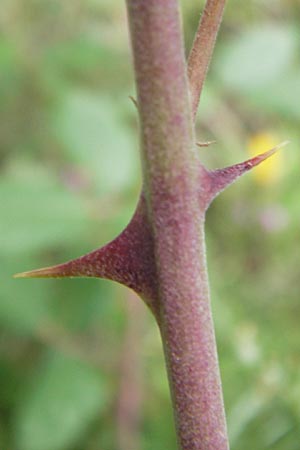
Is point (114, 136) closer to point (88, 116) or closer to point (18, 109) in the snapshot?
point (88, 116)

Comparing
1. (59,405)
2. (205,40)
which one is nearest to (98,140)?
(59,405)

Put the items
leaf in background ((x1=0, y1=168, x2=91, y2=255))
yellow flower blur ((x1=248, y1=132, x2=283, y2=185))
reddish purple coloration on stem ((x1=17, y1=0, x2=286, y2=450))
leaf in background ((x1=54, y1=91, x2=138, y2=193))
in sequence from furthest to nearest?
yellow flower blur ((x1=248, y1=132, x2=283, y2=185)) → leaf in background ((x1=54, y1=91, x2=138, y2=193)) → leaf in background ((x1=0, y1=168, x2=91, y2=255)) → reddish purple coloration on stem ((x1=17, y1=0, x2=286, y2=450))

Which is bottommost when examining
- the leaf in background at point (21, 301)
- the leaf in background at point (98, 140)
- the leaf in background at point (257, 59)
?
the leaf in background at point (21, 301)

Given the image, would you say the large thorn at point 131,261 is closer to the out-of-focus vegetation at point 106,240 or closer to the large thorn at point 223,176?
the large thorn at point 223,176

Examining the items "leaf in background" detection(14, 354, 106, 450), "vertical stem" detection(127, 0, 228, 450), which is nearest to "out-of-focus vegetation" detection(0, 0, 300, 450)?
"leaf in background" detection(14, 354, 106, 450)

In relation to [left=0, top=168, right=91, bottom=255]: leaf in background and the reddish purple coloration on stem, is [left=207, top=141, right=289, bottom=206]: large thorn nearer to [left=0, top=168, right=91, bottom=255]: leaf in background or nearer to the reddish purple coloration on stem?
the reddish purple coloration on stem

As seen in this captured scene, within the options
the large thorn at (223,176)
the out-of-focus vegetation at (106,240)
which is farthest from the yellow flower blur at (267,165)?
the large thorn at (223,176)
